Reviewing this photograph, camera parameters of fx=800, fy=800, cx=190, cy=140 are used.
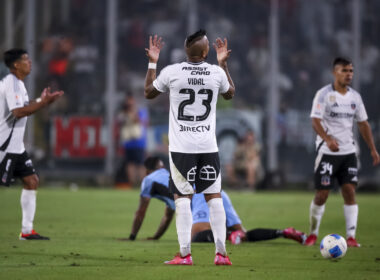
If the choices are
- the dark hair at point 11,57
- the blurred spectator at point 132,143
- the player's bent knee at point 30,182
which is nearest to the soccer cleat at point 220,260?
the player's bent knee at point 30,182

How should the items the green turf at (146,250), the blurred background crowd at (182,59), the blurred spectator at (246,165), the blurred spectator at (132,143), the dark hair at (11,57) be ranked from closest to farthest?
the green turf at (146,250), the dark hair at (11,57), the blurred spectator at (246,165), the blurred spectator at (132,143), the blurred background crowd at (182,59)

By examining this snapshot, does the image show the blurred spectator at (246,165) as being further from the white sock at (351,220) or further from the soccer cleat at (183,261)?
the soccer cleat at (183,261)

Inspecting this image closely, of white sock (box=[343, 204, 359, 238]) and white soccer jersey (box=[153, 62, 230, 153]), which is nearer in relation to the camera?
white soccer jersey (box=[153, 62, 230, 153])

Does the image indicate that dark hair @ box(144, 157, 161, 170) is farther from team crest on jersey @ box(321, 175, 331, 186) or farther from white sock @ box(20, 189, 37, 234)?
team crest on jersey @ box(321, 175, 331, 186)

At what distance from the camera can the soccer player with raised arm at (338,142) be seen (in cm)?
1039

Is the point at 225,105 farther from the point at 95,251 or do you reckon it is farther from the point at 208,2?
the point at 95,251

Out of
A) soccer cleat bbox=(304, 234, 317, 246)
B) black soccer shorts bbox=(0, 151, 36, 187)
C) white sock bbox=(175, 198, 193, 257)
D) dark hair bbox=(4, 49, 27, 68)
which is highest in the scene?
dark hair bbox=(4, 49, 27, 68)

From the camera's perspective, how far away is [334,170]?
34.3ft

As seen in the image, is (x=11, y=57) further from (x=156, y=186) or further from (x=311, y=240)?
(x=311, y=240)

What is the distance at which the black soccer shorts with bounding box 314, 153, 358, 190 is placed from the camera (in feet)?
34.2

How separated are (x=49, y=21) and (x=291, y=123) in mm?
8363

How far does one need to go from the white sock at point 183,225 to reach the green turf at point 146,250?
206 millimetres

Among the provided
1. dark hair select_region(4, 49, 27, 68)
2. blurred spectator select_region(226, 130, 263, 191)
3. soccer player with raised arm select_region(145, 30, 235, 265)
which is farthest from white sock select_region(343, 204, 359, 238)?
blurred spectator select_region(226, 130, 263, 191)

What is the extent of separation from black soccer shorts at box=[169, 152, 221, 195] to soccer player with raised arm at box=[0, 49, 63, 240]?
2729 millimetres
